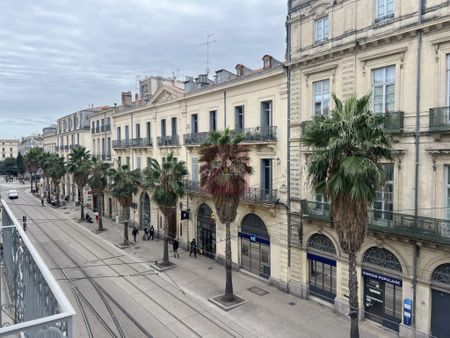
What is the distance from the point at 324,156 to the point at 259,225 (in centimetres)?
1321

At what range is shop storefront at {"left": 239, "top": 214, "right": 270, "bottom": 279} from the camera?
25.2m

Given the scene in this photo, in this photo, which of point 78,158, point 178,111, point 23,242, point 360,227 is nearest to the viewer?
point 23,242

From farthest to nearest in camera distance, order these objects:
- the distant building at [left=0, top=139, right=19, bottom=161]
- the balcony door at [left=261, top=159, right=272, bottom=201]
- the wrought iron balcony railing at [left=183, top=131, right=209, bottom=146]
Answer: the distant building at [left=0, top=139, right=19, bottom=161]
the wrought iron balcony railing at [left=183, top=131, right=209, bottom=146]
the balcony door at [left=261, top=159, right=272, bottom=201]

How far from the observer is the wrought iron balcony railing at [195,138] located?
30.0 metres

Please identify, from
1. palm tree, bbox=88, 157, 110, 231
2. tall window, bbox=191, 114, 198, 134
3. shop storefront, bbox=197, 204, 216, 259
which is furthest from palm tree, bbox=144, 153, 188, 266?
palm tree, bbox=88, 157, 110, 231

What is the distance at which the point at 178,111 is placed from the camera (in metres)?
34.3

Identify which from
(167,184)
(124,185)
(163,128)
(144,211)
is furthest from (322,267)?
(144,211)

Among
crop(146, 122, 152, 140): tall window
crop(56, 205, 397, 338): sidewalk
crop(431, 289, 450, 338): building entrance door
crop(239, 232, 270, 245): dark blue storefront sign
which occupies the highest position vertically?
crop(146, 122, 152, 140): tall window

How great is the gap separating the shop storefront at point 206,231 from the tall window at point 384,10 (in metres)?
19.3

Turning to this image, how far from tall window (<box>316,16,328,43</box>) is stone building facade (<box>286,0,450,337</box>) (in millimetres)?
56

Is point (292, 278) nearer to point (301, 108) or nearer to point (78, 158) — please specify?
point (301, 108)

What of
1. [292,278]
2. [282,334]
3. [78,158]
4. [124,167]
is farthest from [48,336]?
[78,158]

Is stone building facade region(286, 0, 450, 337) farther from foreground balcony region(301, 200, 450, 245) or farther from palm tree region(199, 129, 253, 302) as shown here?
palm tree region(199, 129, 253, 302)

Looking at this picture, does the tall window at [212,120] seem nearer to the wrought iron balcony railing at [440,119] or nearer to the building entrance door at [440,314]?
the wrought iron balcony railing at [440,119]
